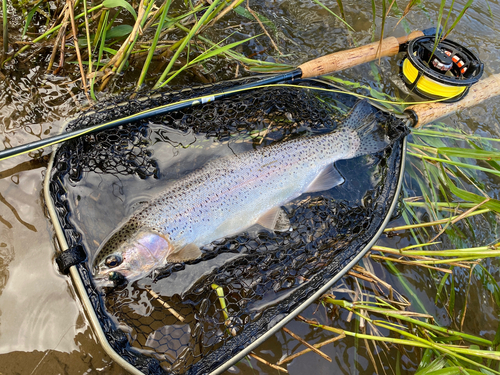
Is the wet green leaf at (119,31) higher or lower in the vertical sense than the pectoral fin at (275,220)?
higher

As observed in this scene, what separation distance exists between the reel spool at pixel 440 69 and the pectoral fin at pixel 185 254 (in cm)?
262

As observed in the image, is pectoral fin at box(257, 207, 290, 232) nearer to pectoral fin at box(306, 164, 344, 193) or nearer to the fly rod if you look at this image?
pectoral fin at box(306, 164, 344, 193)

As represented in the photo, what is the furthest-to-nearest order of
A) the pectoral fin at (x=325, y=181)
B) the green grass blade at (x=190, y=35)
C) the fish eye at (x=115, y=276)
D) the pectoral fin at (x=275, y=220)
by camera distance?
the pectoral fin at (x=325, y=181) < the pectoral fin at (x=275, y=220) < the green grass blade at (x=190, y=35) < the fish eye at (x=115, y=276)

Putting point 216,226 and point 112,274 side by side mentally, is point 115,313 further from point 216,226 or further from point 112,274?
point 216,226

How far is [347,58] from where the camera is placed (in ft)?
10.00

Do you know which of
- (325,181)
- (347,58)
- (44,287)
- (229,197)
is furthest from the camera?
(347,58)

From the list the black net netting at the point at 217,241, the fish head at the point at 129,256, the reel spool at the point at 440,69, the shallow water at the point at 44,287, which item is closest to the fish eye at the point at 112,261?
the fish head at the point at 129,256

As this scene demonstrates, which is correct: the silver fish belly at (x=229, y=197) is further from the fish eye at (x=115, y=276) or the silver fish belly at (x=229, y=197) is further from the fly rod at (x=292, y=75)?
the fly rod at (x=292, y=75)

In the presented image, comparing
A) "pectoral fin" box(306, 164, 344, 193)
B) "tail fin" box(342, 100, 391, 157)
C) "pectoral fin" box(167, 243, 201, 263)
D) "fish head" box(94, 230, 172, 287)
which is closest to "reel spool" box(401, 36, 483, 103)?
"tail fin" box(342, 100, 391, 157)

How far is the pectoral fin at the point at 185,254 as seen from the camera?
235 cm

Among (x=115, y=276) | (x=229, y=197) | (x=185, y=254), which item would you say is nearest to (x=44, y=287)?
(x=115, y=276)

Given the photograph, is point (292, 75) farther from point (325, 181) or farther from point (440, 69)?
point (440, 69)

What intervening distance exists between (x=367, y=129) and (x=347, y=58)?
2.53 feet

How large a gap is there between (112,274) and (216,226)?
83 centimetres
